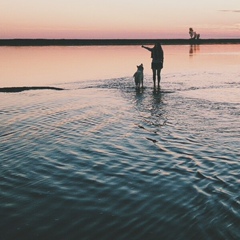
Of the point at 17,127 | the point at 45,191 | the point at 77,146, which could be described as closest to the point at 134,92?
the point at 17,127

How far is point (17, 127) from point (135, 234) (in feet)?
24.8

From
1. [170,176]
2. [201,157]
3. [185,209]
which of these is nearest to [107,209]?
[185,209]

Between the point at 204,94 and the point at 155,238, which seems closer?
the point at 155,238

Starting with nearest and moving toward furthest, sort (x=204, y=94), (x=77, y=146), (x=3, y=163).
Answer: (x=3, y=163), (x=77, y=146), (x=204, y=94)

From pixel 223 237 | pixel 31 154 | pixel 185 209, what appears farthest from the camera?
pixel 31 154

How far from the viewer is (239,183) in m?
6.34

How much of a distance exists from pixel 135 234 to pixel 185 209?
110 cm

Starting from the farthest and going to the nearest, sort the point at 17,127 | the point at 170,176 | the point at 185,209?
the point at 17,127 < the point at 170,176 < the point at 185,209

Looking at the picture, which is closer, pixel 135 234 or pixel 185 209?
pixel 135 234

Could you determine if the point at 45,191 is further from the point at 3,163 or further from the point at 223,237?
the point at 223,237

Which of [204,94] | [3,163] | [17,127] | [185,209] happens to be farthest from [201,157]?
[204,94]

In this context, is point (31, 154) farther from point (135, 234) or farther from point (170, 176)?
point (135, 234)

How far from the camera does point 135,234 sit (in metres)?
4.71

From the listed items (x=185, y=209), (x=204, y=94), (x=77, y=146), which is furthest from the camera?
(x=204, y=94)
